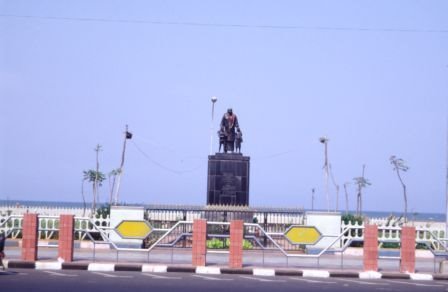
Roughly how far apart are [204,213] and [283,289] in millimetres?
12939

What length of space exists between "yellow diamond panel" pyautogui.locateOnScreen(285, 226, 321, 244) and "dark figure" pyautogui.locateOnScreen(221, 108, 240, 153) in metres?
11.5

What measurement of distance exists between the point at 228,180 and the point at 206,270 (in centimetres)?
1188

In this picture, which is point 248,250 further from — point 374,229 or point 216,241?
point 374,229

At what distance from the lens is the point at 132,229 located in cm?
1994

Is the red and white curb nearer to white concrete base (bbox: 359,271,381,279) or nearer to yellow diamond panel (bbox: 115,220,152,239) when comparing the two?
white concrete base (bbox: 359,271,381,279)

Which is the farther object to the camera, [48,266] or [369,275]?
[369,275]

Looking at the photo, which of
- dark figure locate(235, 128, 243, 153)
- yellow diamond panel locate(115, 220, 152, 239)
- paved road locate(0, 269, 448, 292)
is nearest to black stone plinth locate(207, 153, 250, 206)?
dark figure locate(235, 128, 243, 153)

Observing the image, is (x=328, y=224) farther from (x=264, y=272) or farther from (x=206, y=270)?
(x=206, y=270)

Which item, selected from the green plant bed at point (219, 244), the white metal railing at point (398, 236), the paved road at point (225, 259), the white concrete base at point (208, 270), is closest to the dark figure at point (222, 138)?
the green plant bed at point (219, 244)

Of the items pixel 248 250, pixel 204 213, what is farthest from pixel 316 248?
pixel 204 213

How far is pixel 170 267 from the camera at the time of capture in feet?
60.5

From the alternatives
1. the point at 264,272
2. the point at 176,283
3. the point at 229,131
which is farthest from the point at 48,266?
the point at 229,131

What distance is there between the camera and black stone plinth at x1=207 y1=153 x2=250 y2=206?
2997 cm

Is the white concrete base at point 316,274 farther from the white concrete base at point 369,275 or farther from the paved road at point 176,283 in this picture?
the white concrete base at point 369,275
